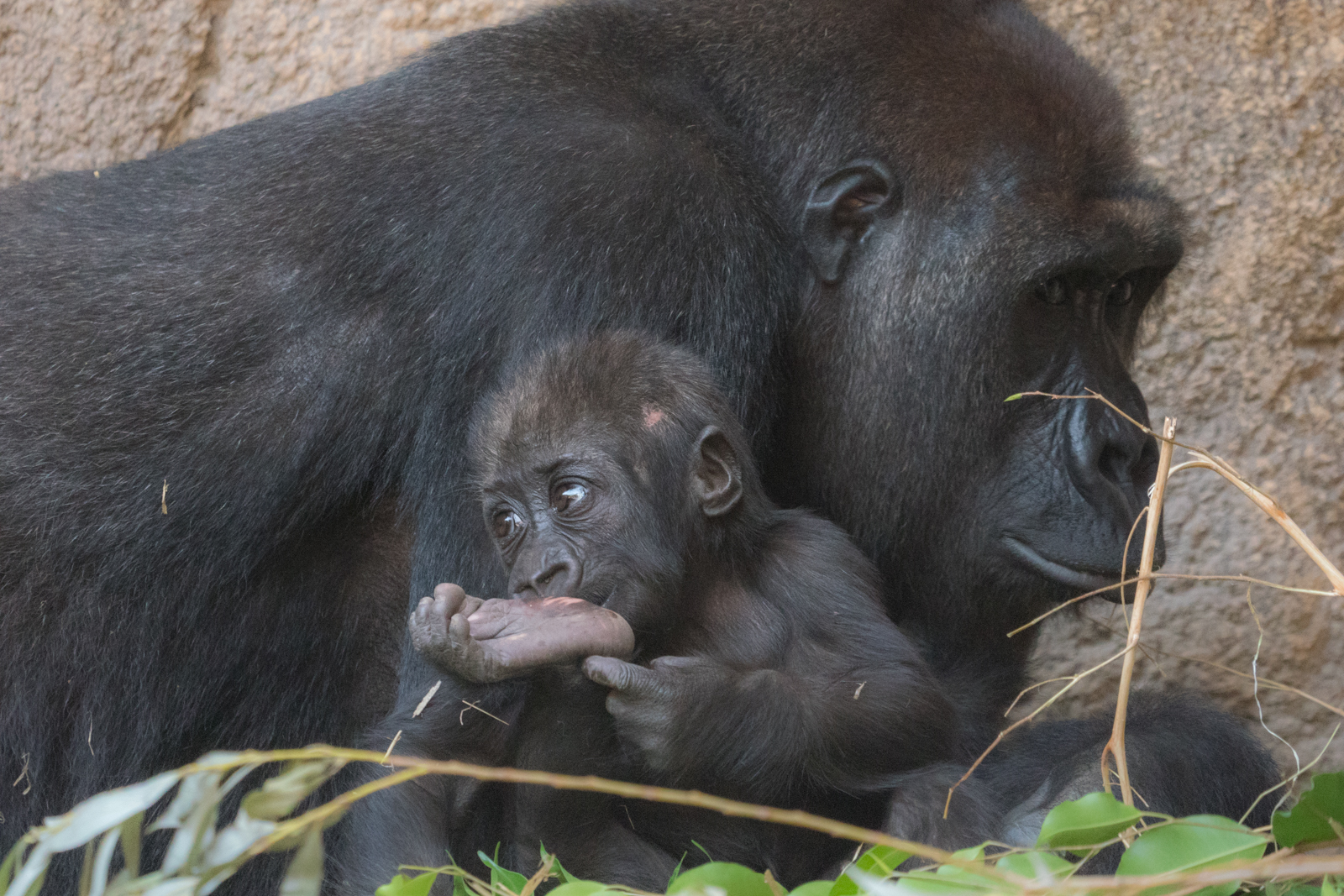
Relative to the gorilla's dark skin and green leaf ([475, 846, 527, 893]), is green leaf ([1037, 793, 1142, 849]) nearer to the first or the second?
the gorilla's dark skin

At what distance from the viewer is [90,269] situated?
100 inches

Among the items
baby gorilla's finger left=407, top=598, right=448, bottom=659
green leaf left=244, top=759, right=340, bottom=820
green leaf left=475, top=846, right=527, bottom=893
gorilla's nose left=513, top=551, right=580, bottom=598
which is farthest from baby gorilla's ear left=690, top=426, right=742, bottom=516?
Answer: green leaf left=244, top=759, right=340, bottom=820

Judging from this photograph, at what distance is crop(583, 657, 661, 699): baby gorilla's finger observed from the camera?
6.37 feet

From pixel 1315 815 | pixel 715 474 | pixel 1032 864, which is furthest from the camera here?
pixel 715 474

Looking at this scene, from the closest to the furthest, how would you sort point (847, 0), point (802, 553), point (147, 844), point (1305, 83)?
point (802, 553) → point (147, 844) → point (847, 0) → point (1305, 83)

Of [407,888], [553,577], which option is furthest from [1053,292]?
[407,888]

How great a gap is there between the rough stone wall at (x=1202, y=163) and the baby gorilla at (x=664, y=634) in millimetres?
1536

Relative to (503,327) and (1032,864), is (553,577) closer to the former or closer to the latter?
(503,327)

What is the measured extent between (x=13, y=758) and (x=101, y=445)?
0.57 metres

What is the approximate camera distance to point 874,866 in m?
1.71

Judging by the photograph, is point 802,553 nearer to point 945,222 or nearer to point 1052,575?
point 1052,575

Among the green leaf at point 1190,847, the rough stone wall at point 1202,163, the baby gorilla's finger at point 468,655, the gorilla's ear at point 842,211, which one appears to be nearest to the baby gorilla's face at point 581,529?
the baby gorilla's finger at point 468,655

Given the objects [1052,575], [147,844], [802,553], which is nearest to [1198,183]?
[1052,575]

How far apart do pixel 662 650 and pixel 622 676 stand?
0.28m
